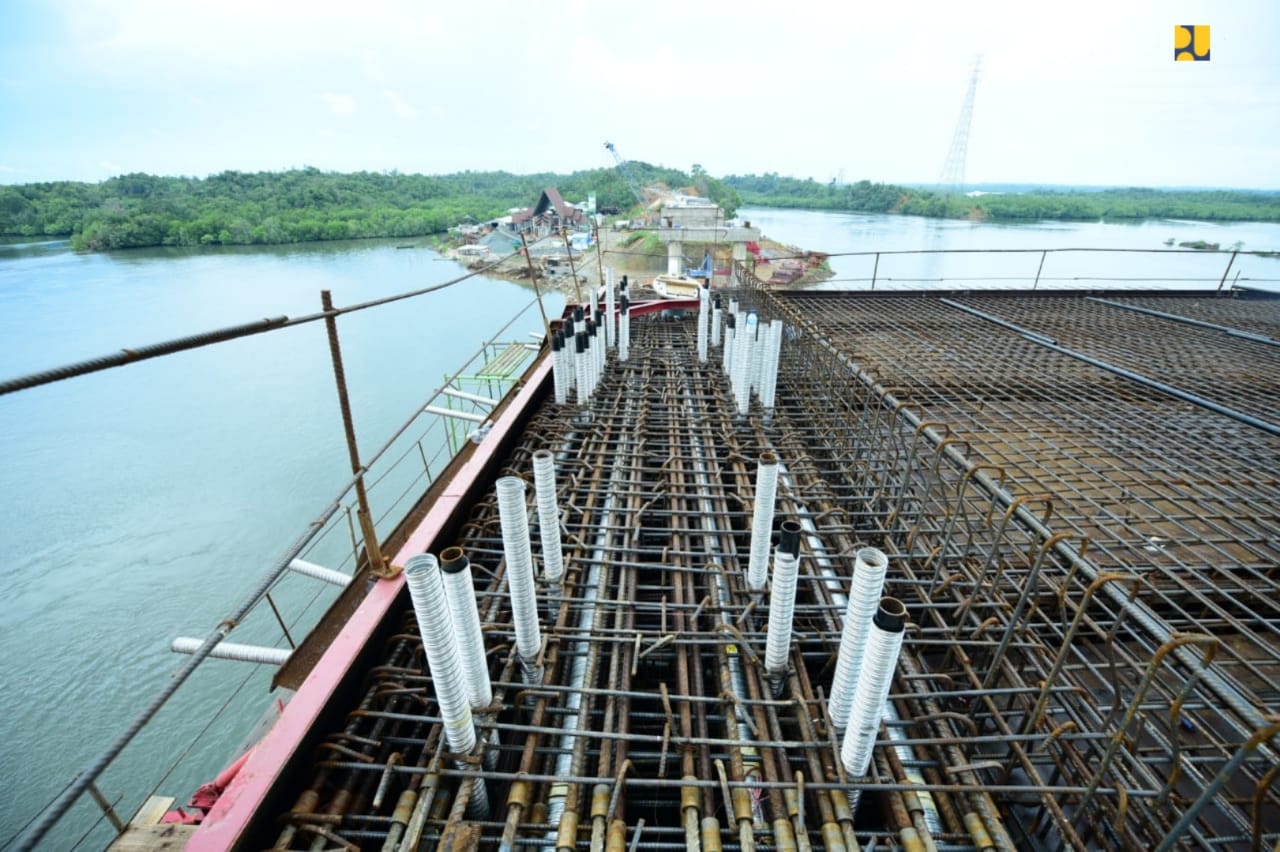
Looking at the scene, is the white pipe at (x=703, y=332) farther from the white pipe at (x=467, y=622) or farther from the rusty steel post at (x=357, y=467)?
the white pipe at (x=467, y=622)

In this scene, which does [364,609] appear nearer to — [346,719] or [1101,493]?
[346,719]

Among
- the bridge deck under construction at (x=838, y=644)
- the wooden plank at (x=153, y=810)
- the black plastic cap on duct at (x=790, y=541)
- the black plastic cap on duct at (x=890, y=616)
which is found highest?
the black plastic cap on duct at (x=890, y=616)

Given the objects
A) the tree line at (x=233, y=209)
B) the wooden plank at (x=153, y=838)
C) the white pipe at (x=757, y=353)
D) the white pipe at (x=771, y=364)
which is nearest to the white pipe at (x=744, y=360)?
the white pipe at (x=757, y=353)

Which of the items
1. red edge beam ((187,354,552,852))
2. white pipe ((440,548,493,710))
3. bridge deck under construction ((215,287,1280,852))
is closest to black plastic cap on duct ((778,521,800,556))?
bridge deck under construction ((215,287,1280,852))

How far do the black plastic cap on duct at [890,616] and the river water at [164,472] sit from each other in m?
6.23

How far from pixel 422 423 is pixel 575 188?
366ft

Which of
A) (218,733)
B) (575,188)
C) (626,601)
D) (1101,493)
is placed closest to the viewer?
(626,601)

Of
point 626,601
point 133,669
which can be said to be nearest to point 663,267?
point 133,669

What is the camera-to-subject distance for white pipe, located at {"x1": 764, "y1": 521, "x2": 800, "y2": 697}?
3.28 metres

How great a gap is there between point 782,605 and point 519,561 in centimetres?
168

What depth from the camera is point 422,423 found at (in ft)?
84.2

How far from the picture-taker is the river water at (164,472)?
13336 mm

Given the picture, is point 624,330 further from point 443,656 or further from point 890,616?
point 890,616

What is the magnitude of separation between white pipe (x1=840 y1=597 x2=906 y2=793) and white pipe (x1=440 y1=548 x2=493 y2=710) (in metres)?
1.98
